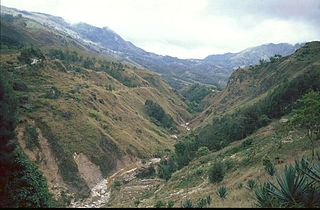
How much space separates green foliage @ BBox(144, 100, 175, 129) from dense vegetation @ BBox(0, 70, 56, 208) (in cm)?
8358

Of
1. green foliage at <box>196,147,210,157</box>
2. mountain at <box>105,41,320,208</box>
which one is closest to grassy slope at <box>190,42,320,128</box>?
mountain at <box>105,41,320,208</box>

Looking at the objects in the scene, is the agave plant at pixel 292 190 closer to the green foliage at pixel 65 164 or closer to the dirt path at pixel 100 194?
the dirt path at pixel 100 194

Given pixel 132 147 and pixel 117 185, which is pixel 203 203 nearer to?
pixel 117 185

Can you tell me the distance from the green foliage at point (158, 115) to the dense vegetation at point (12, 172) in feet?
274

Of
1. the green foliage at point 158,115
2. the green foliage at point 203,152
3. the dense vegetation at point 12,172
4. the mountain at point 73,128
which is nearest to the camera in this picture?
the dense vegetation at point 12,172

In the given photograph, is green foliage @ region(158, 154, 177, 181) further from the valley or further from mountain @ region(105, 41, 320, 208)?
the valley

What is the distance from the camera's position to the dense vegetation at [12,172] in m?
27.0

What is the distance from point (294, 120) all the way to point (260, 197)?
66.7 feet

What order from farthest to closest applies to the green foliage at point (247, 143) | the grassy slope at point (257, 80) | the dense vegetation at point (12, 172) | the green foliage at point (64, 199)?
the grassy slope at point (257, 80) → the green foliage at point (247, 143) → the green foliage at point (64, 199) → the dense vegetation at point (12, 172)

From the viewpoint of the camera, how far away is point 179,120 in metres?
135

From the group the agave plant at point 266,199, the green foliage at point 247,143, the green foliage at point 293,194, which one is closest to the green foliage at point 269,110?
the green foliage at point 247,143

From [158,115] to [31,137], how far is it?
6297cm

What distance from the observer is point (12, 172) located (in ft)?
95.7

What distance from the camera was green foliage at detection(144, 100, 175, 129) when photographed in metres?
116
